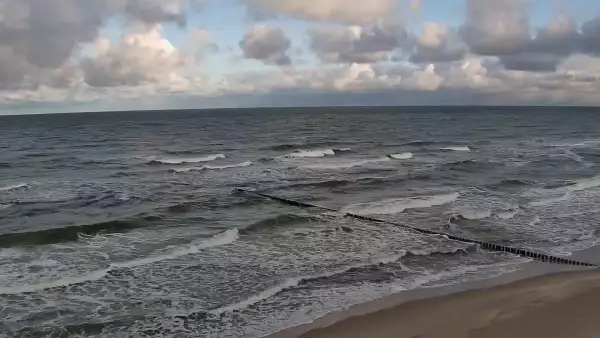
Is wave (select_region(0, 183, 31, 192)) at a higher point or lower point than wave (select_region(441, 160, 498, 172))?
lower

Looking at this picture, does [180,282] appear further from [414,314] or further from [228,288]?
[414,314]

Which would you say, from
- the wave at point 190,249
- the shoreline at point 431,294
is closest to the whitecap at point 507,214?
the shoreline at point 431,294

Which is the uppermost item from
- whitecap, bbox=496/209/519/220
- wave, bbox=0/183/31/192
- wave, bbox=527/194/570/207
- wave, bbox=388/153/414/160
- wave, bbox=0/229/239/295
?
wave, bbox=388/153/414/160

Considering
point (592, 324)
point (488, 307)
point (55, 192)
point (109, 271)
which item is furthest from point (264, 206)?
point (592, 324)

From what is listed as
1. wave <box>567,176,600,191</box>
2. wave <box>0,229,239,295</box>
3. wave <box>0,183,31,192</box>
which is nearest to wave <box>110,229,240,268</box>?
wave <box>0,229,239,295</box>

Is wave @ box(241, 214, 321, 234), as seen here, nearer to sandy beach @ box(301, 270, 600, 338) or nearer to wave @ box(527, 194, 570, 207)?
sandy beach @ box(301, 270, 600, 338)

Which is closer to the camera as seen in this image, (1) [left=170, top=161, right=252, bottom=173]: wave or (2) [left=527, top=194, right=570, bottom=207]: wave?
(2) [left=527, top=194, right=570, bottom=207]: wave

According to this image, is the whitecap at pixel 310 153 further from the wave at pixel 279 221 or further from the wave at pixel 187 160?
the wave at pixel 279 221
